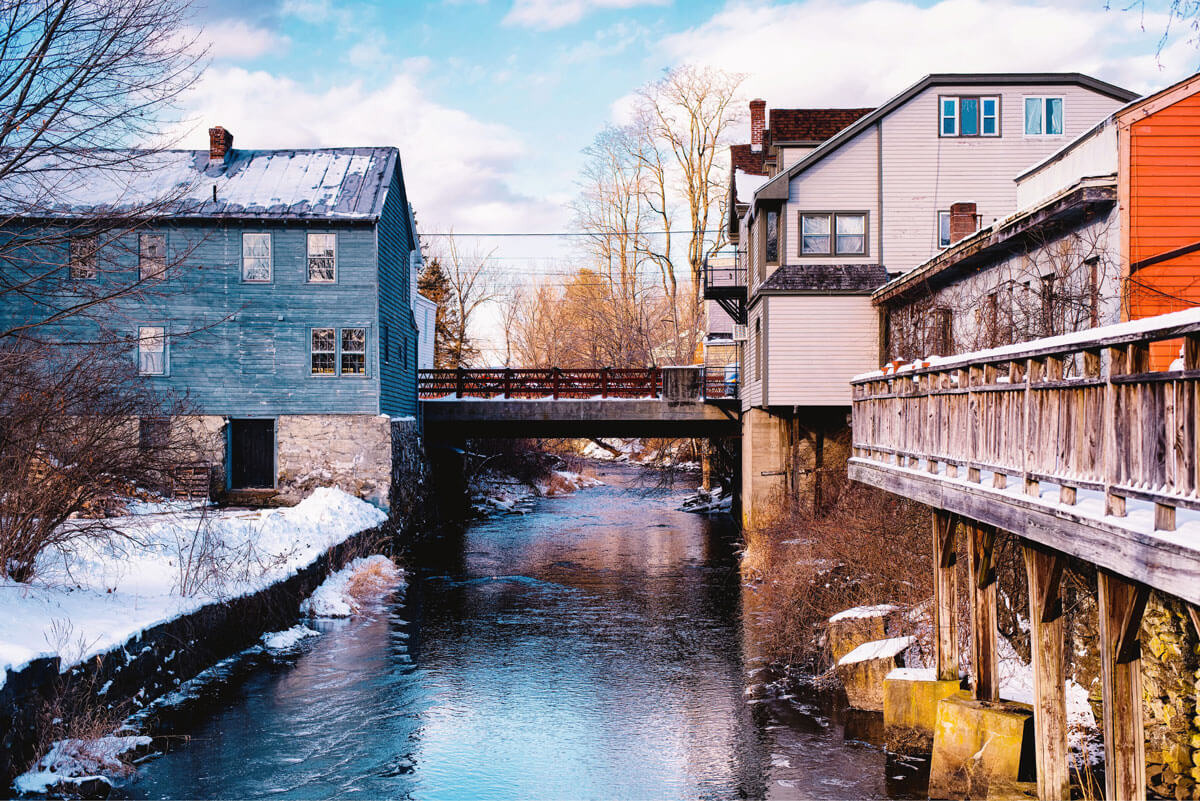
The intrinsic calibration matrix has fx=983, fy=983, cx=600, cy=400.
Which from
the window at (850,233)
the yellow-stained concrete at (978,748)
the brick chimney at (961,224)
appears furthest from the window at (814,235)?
the yellow-stained concrete at (978,748)

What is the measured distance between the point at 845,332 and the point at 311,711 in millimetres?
17557

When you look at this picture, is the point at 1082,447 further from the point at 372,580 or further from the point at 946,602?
the point at 372,580

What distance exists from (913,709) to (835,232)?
17081mm

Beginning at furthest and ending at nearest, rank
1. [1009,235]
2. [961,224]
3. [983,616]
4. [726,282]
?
1. [726,282]
2. [961,224]
3. [1009,235]
4. [983,616]

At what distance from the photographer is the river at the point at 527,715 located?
36.6 feet

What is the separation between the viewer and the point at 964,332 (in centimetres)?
2045

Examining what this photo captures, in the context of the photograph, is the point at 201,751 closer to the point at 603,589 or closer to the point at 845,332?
the point at 603,589

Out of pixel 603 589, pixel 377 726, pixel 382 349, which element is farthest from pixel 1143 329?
pixel 382 349

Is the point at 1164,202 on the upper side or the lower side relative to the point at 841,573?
upper

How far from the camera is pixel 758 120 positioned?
39875 mm

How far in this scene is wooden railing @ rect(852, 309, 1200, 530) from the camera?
561 cm

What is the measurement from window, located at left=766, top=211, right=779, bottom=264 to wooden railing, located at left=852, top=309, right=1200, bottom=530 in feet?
50.1

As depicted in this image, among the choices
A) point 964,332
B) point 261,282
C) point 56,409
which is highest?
point 261,282

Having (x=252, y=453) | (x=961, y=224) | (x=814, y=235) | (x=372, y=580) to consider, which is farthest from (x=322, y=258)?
(x=961, y=224)
